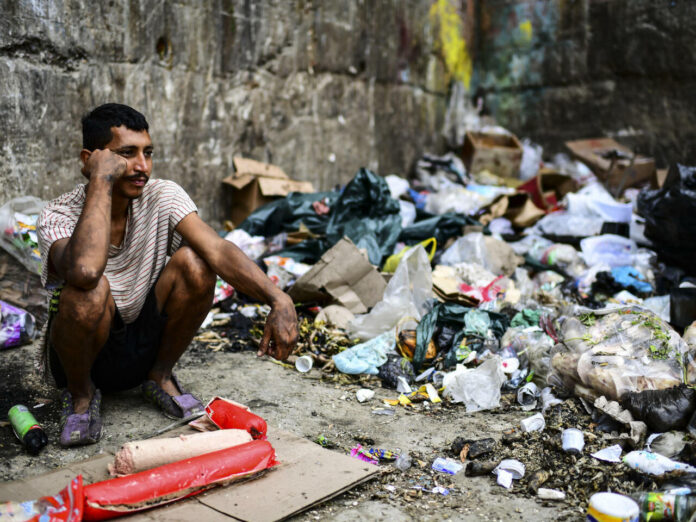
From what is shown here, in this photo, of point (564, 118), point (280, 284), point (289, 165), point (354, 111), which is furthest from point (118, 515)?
point (564, 118)

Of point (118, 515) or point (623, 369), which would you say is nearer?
point (118, 515)

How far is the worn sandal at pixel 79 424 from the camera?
7.70 ft

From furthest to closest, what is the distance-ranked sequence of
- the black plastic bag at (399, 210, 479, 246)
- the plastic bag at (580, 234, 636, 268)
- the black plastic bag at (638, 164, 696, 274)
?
1. the black plastic bag at (399, 210, 479, 246)
2. the plastic bag at (580, 234, 636, 268)
3. the black plastic bag at (638, 164, 696, 274)

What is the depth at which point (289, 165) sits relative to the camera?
232 inches

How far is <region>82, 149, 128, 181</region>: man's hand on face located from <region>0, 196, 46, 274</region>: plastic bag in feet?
4.78

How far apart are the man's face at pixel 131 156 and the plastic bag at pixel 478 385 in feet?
5.41

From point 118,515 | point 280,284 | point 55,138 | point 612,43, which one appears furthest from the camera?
point 612,43

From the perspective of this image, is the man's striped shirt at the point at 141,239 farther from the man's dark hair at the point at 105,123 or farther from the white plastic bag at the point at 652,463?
the white plastic bag at the point at 652,463

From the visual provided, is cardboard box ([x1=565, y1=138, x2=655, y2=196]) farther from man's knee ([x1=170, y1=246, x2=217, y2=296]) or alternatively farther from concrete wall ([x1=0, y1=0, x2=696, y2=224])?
man's knee ([x1=170, y1=246, x2=217, y2=296])

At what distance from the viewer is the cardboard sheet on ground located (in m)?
1.93

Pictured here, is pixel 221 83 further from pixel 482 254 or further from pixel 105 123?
pixel 105 123

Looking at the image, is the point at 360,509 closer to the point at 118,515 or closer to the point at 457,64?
the point at 118,515

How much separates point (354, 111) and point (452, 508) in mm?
5109

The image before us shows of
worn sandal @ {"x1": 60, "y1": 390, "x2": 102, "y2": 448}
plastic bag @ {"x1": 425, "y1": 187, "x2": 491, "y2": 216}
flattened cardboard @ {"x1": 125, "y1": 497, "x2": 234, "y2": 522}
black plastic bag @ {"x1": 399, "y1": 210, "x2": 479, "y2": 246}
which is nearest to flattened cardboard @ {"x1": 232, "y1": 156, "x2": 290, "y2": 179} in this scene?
black plastic bag @ {"x1": 399, "y1": 210, "x2": 479, "y2": 246}
